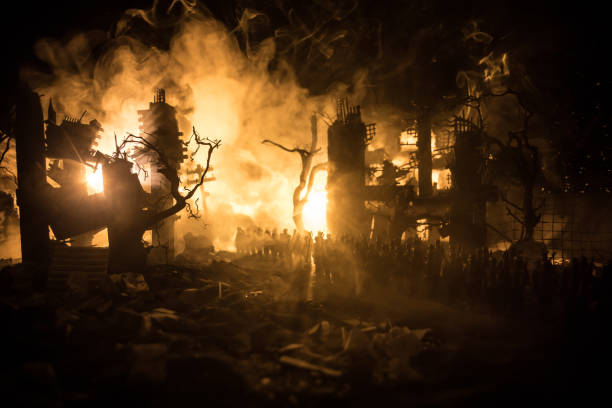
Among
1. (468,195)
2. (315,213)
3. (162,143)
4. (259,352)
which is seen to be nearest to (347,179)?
(468,195)

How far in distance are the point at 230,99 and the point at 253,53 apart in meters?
3.30

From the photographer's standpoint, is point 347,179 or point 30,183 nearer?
point 30,183

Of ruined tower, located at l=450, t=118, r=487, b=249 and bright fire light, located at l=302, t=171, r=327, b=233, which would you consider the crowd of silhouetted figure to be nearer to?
ruined tower, located at l=450, t=118, r=487, b=249

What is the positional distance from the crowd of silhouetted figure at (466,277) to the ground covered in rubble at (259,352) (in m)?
0.54

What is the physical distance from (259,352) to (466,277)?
5.43 m

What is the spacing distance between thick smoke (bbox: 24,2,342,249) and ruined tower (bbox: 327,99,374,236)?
8.27 meters

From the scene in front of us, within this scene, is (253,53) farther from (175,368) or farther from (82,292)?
(175,368)

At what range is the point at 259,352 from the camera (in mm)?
5793

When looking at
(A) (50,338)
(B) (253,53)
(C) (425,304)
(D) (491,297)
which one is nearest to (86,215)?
(A) (50,338)

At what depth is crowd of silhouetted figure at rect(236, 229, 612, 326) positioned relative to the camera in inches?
278

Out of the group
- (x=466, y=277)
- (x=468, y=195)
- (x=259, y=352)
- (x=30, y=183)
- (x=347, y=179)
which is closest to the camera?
(x=259, y=352)

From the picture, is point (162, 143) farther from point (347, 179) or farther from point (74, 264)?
point (347, 179)

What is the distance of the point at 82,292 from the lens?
7352mm

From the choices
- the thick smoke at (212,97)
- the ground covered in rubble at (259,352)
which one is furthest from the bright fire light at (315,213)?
the ground covered in rubble at (259,352)
